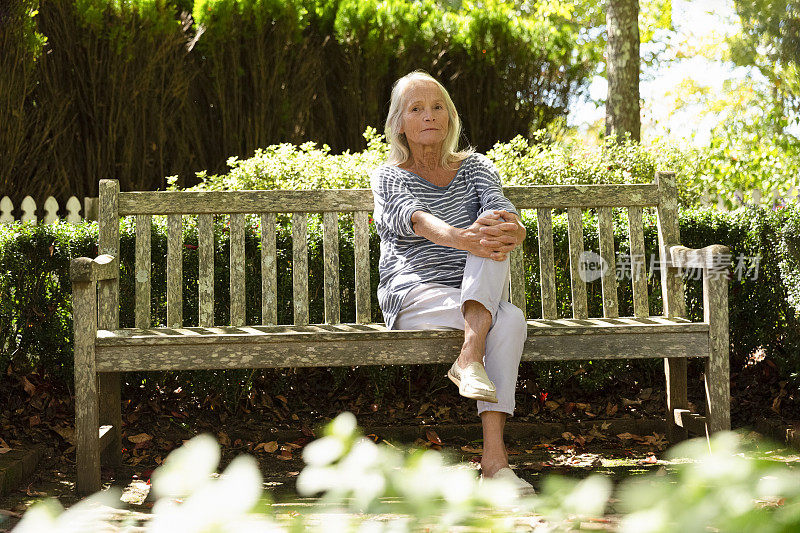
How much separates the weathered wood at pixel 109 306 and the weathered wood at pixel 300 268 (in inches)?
29.7

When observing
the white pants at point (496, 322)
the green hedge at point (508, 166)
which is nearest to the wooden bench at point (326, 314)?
the white pants at point (496, 322)

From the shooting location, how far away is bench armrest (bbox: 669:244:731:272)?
10.8 feet

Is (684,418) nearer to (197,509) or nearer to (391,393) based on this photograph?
(391,393)

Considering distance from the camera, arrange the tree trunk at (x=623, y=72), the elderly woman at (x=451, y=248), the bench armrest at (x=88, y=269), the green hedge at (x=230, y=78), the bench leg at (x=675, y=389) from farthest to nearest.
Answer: the tree trunk at (x=623, y=72), the green hedge at (x=230, y=78), the bench leg at (x=675, y=389), the bench armrest at (x=88, y=269), the elderly woman at (x=451, y=248)

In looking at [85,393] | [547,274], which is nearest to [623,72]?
[547,274]

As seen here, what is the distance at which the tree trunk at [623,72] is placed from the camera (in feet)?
25.6

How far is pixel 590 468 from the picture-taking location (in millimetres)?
3516

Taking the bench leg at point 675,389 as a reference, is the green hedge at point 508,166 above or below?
above

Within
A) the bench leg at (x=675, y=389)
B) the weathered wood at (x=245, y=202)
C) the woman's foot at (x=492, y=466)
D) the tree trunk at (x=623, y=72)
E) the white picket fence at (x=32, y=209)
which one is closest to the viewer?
the woman's foot at (x=492, y=466)

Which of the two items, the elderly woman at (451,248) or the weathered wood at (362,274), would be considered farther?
the weathered wood at (362,274)

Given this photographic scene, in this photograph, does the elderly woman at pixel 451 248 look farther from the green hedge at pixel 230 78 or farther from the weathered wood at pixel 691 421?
the green hedge at pixel 230 78

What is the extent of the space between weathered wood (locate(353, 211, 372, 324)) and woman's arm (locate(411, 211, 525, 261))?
578 mm

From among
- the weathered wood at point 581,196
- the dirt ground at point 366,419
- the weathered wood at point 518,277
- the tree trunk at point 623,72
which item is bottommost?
the dirt ground at point 366,419

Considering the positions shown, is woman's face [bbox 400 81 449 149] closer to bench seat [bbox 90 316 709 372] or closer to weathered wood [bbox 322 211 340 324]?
weathered wood [bbox 322 211 340 324]
